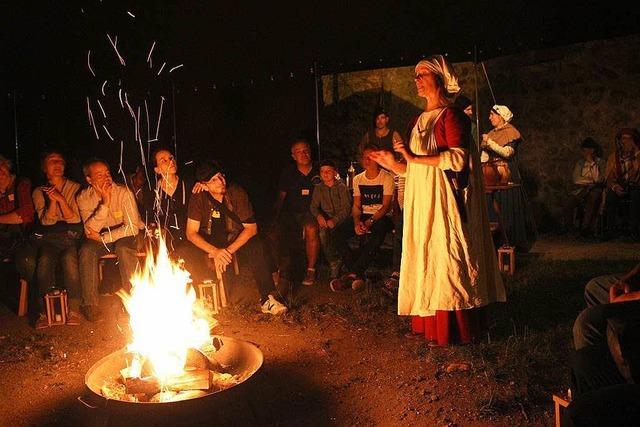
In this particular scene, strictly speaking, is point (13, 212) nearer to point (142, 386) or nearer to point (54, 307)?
point (54, 307)

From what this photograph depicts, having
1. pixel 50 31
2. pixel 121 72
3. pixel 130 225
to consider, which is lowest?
pixel 130 225

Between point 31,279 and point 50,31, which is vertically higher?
point 50,31

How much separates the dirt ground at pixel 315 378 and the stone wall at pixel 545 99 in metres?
5.34

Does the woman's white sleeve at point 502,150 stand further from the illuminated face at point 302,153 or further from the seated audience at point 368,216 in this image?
the illuminated face at point 302,153

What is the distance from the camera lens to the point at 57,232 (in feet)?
22.6

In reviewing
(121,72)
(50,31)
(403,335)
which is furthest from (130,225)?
(50,31)

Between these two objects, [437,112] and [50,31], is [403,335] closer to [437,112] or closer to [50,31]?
[437,112]

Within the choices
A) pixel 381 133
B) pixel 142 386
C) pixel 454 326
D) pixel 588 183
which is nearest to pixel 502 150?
pixel 381 133

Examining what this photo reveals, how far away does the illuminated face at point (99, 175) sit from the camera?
6.89m

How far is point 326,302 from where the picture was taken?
670 cm

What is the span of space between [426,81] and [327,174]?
3.10 meters

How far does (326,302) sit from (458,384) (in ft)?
8.17

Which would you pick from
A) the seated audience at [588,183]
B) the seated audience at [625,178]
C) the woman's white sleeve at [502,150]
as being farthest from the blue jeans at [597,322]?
the seated audience at [588,183]

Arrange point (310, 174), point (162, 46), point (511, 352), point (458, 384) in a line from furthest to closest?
1. point (162, 46)
2. point (310, 174)
3. point (511, 352)
4. point (458, 384)
